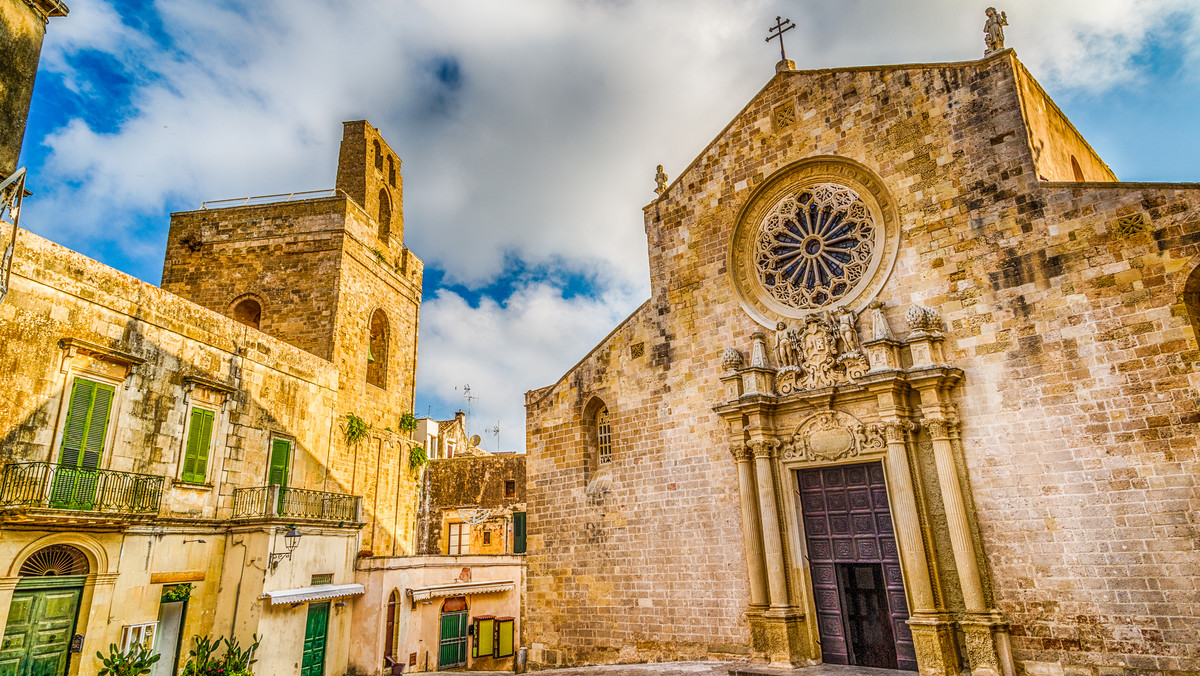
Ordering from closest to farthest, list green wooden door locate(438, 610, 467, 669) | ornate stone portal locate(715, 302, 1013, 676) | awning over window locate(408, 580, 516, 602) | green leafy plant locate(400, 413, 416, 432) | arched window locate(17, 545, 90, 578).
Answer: ornate stone portal locate(715, 302, 1013, 676)
arched window locate(17, 545, 90, 578)
awning over window locate(408, 580, 516, 602)
green wooden door locate(438, 610, 467, 669)
green leafy plant locate(400, 413, 416, 432)

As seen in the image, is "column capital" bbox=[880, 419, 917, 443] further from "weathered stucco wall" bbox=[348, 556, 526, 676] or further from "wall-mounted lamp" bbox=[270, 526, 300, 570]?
"weathered stucco wall" bbox=[348, 556, 526, 676]

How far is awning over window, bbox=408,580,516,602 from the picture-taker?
19.0 meters

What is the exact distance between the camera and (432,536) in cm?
2588

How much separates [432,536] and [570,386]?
14084 mm

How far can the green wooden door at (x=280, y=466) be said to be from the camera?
51.1 feet

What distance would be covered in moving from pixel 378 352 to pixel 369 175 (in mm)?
5672

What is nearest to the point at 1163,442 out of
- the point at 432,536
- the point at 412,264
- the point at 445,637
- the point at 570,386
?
the point at 570,386

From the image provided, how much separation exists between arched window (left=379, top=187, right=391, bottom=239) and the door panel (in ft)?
56.0

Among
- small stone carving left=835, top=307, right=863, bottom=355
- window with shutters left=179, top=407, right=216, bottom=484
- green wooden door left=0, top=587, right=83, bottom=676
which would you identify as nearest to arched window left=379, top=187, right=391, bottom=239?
window with shutters left=179, top=407, right=216, bottom=484

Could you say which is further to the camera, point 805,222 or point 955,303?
point 805,222

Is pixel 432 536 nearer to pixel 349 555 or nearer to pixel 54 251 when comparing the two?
pixel 349 555

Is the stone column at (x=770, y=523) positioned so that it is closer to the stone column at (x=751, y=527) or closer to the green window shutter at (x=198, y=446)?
the stone column at (x=751, y=527)

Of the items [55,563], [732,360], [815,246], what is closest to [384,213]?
[55,563]

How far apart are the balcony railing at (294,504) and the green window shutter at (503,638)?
6.87 m
